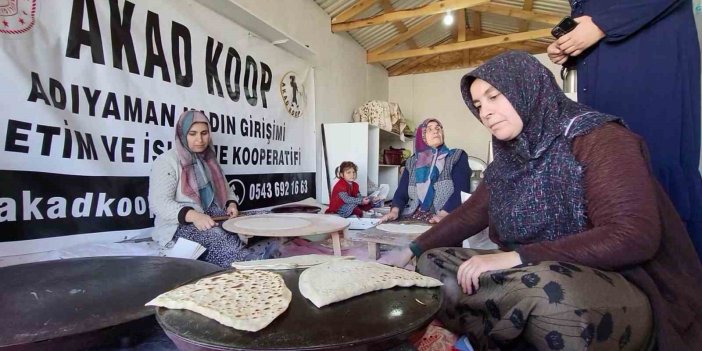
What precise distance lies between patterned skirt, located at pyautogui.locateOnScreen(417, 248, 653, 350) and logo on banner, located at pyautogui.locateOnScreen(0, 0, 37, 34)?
1970mm

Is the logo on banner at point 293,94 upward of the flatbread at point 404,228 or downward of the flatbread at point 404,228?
upward

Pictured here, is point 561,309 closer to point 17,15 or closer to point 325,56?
point 17,15

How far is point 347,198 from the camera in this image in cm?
309

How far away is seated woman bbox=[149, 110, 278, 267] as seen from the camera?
182 centimetres

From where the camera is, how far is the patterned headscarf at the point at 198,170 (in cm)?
191

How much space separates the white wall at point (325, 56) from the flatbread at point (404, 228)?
186cm

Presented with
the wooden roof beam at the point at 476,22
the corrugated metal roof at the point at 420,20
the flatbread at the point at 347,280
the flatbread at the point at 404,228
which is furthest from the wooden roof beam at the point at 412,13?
the flatbread at the point at 347,280

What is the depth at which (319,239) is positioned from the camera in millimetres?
2648

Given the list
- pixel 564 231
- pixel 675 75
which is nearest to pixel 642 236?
pixel 564 231

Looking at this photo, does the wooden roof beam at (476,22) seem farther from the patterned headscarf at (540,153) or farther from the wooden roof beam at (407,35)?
the patterned headscarf at (540,153)

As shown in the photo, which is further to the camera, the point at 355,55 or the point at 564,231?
the point at 355,55

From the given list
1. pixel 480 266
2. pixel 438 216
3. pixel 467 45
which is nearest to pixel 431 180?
pixel 438 216

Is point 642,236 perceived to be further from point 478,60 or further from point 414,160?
point 478,60

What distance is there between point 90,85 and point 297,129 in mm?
1861
